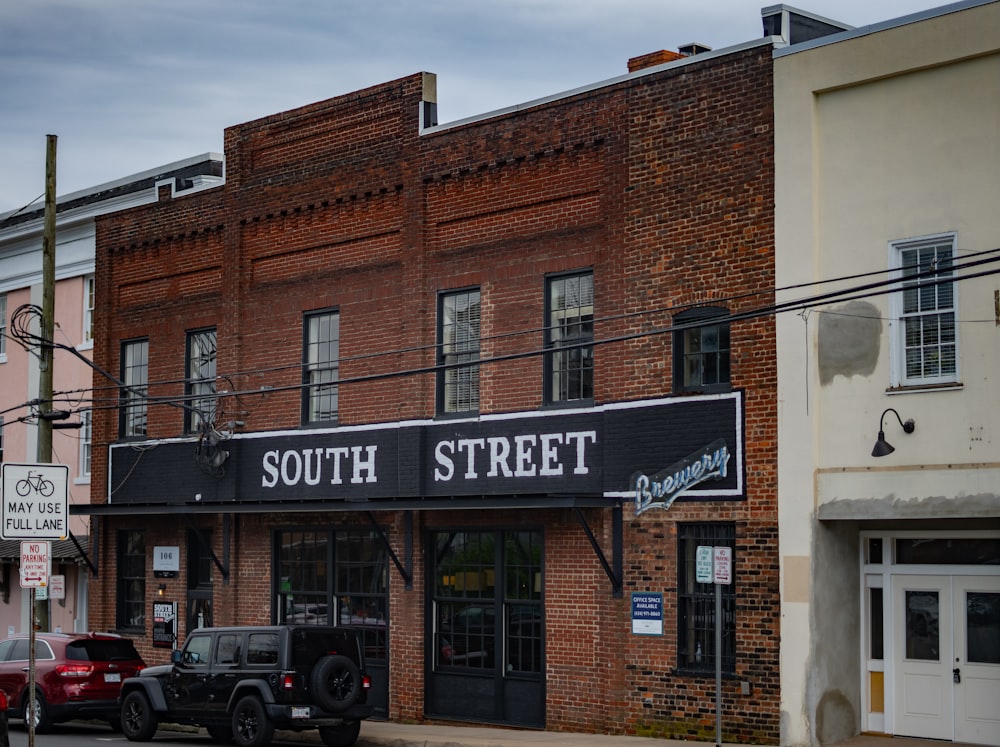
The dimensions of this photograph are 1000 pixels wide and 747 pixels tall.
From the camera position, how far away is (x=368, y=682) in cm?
2103

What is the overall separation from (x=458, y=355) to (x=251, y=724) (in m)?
7.01

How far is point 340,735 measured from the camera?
2145 cm

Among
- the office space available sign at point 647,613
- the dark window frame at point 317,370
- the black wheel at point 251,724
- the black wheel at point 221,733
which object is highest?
the dark window frame at point 317,370

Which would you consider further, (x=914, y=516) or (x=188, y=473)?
(x=188, y=473)

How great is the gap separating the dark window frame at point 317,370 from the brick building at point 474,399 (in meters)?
0.08

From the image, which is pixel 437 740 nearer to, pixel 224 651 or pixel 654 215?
pixel 224 651

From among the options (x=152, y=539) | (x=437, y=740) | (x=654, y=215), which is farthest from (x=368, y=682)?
(x=152, y=539)

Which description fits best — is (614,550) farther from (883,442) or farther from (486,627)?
(883,442)

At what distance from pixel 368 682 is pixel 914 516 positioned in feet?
26.2

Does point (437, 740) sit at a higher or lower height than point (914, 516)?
lower

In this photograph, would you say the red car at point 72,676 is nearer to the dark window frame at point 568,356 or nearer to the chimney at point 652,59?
the dark window frame at point 568,356

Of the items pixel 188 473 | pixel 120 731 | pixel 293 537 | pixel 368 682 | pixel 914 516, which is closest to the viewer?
pixel 914 516

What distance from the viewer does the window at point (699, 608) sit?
20.0 metres

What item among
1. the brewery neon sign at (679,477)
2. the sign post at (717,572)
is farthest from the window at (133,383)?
the sign post at (717,572)
